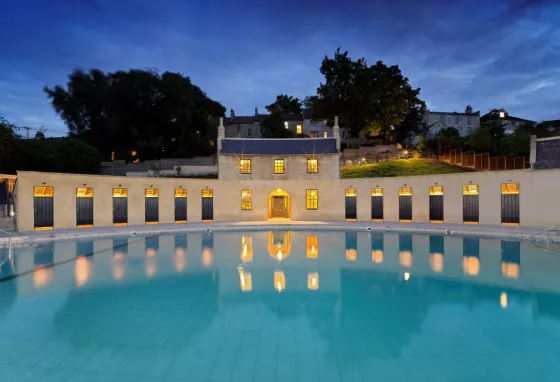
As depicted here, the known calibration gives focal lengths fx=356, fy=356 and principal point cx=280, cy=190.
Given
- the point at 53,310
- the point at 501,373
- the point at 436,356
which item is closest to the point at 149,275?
the point at 53,310

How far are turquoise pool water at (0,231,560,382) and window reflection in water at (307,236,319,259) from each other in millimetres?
212

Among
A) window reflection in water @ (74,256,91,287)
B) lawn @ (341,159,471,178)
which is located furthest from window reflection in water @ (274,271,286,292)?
Result: lawn @ (341,159,471,178)

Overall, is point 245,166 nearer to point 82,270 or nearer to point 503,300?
point 82,270

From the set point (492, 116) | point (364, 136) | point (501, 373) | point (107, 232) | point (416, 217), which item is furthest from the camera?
point (492, 116)

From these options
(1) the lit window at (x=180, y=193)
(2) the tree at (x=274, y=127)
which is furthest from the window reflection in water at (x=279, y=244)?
(2) the tree at (x=274, y=127)

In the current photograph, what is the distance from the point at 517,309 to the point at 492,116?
6668 cm

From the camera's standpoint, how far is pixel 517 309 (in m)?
7.77

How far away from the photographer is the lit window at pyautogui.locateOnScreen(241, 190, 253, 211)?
26312 millimetres

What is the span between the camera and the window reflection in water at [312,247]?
45.7ft

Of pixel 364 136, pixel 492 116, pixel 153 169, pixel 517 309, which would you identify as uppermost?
pixel 492 116

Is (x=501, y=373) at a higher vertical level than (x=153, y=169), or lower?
lower

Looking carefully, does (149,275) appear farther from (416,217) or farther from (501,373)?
(416,217)

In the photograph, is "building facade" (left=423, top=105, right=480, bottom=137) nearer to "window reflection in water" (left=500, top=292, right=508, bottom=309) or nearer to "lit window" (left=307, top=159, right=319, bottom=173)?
"lit window" (left=307, top=159, right=319, bottom=173)

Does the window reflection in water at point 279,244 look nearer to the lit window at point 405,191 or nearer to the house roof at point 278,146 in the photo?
the house roof at point 278,146
